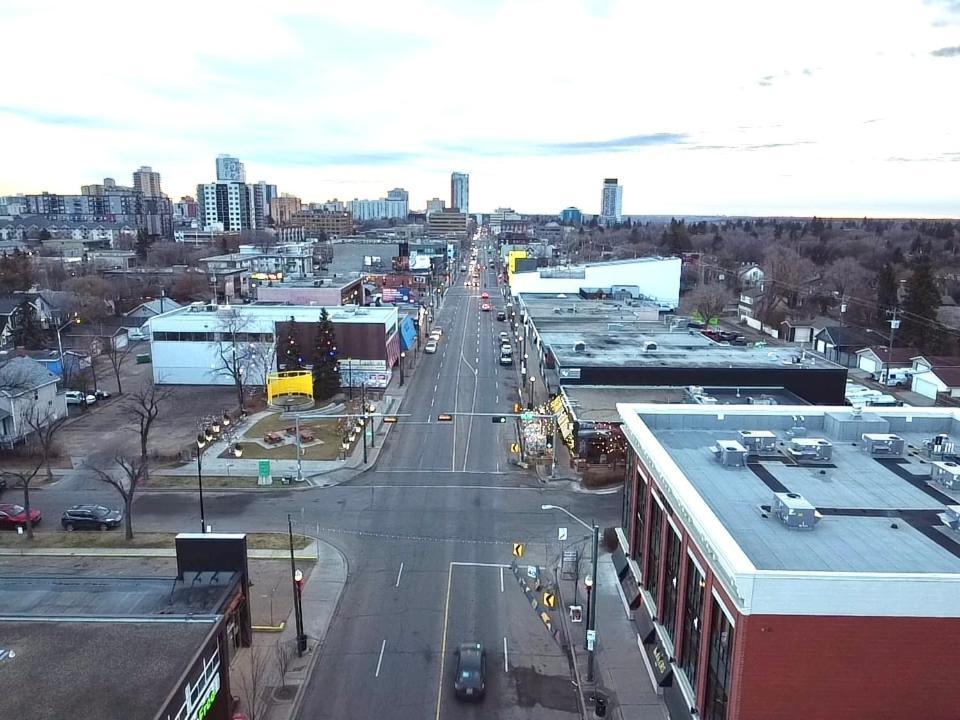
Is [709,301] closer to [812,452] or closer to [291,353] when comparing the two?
[291,353]

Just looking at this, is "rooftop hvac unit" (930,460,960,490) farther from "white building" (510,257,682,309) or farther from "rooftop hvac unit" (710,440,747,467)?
"white building" (510,257,682,309)

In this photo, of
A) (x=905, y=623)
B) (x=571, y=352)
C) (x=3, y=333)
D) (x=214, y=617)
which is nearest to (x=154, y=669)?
(x=214, y=617)

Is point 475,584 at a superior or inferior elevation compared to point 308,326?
inferior

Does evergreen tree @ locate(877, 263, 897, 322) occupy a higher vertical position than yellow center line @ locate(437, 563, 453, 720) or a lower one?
higher

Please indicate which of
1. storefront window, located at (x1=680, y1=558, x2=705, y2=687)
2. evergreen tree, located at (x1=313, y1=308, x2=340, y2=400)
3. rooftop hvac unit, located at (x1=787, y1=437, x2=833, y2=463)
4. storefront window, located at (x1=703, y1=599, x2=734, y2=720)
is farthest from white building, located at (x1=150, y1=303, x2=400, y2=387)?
storefront window, located at (x1=703, y1=599, x2=734, y2=720)

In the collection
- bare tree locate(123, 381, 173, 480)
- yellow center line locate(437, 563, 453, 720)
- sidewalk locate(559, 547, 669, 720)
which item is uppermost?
bare tree locate(123, 381, 173, 480)

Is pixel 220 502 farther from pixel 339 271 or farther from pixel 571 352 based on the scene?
pixel 339 271
